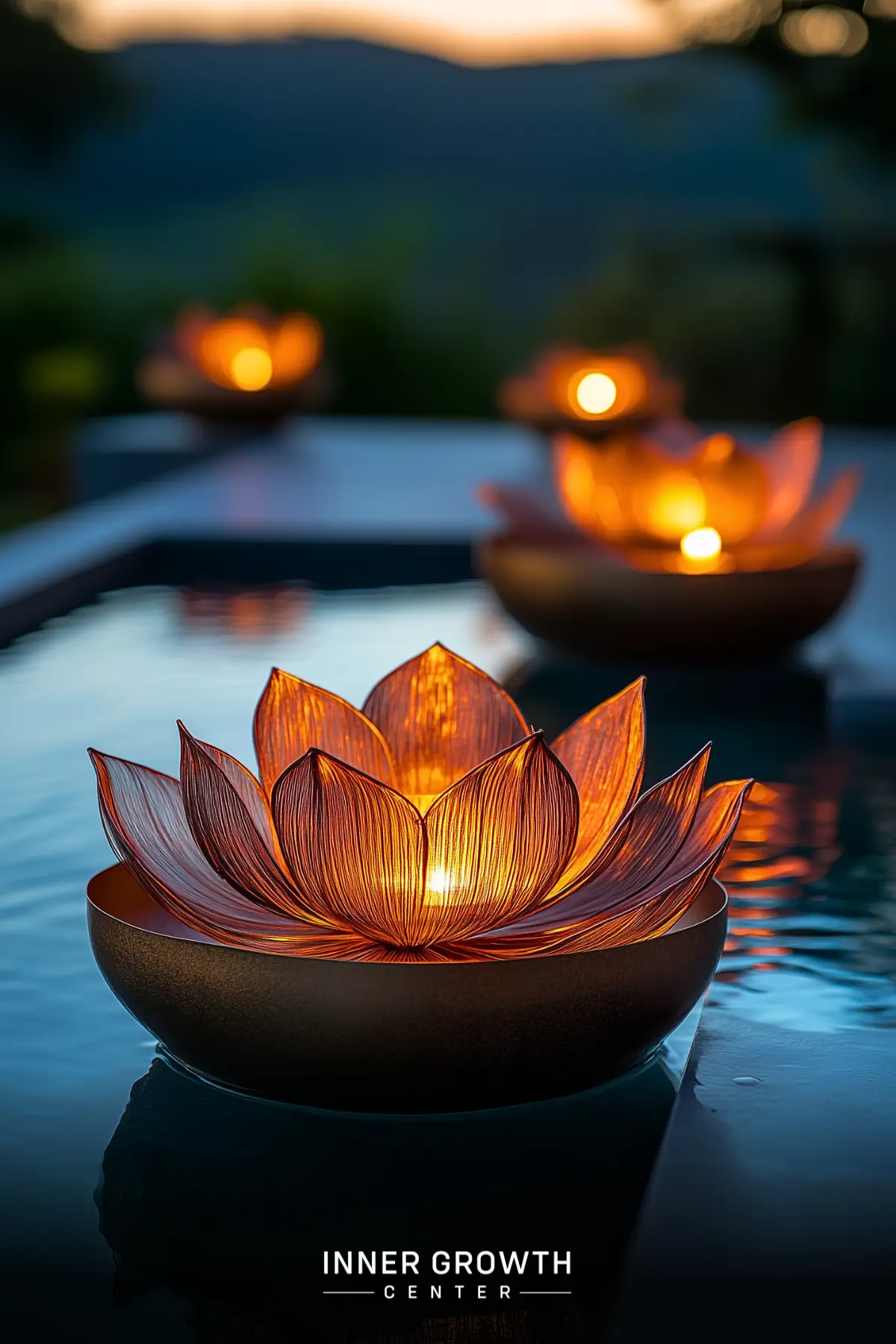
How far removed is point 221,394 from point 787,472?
3.89m

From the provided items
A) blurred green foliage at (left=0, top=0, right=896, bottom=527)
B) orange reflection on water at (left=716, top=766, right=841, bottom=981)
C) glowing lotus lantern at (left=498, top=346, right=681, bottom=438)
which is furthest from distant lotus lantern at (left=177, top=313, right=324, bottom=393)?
orange reflection on water at (left=716, top=766, right=841, bottom=981)

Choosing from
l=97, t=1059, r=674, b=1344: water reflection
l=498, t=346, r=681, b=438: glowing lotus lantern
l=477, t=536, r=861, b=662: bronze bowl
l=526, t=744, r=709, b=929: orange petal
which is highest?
l=498, t=346, r=681, b=438: glowing lotus lantern

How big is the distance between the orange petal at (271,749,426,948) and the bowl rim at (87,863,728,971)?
36mm

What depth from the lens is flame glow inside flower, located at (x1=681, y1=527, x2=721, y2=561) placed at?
2.52 m

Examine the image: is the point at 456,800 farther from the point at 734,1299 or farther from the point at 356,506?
the point at 356,506

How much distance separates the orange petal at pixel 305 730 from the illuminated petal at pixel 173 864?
0.08 m

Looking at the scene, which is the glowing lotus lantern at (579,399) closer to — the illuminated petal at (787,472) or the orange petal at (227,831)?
the illuminated petal at (787,472)

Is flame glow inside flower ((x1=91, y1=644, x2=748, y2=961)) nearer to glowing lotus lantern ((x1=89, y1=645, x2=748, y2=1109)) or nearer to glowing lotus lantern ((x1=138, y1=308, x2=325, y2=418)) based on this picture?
glowing lotus lantern ((x1=89, y1=645, x2=748, y2=1109))

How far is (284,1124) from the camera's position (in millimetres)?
1107

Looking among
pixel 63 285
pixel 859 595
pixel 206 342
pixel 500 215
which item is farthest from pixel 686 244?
pixel 859 595

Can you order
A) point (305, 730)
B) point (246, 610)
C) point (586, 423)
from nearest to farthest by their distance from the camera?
point (305, 730), point (246, 610), point (586, 423)

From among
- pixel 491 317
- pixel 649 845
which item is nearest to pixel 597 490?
pixel 649 845

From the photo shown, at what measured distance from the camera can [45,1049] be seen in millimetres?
1251

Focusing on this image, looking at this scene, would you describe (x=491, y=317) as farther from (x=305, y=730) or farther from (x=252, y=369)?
(x=305, y=730)
